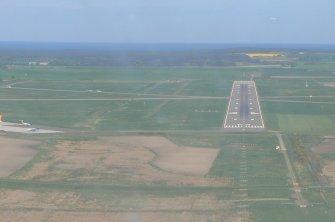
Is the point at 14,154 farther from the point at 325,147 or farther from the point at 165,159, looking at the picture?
the point at 325,147

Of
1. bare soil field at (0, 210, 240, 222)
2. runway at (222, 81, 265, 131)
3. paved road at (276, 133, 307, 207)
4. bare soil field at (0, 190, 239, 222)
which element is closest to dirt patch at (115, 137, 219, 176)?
paved road at (276, 133, 307, 207)

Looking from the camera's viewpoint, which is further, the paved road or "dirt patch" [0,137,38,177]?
"dirt patch" [0,137,38,177]

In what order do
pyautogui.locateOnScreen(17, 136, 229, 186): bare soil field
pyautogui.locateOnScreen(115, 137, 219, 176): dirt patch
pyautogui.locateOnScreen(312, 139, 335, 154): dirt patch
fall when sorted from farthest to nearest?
pyautogui.locateOnScreen(312, 139, 335, 154): dirt patch → pyautogui.locateOnScreen(115, 137, 219, 176): dirt patch → pyautogui.locateOnScreen(17, 136, 229, 186): bare soil field

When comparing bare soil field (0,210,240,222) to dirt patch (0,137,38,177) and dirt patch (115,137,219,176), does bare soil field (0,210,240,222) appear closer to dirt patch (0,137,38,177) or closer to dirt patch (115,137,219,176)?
dirt patch (115,137,219,176)

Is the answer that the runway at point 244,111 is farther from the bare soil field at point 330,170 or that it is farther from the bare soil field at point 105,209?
the bare soil field at point 105,209

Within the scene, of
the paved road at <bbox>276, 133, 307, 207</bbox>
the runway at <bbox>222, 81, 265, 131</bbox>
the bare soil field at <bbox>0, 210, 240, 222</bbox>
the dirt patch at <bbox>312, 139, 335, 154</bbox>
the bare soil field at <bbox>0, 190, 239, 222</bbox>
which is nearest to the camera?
the bare soil field at <bbox>0, 210, 240, 222</bbox>

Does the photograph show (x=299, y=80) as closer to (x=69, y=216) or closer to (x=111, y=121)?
(x=111, y=121)

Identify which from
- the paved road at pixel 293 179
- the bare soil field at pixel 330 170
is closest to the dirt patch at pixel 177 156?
the paved road at pixel 293 179

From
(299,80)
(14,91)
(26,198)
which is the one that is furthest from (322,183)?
(299,80)
